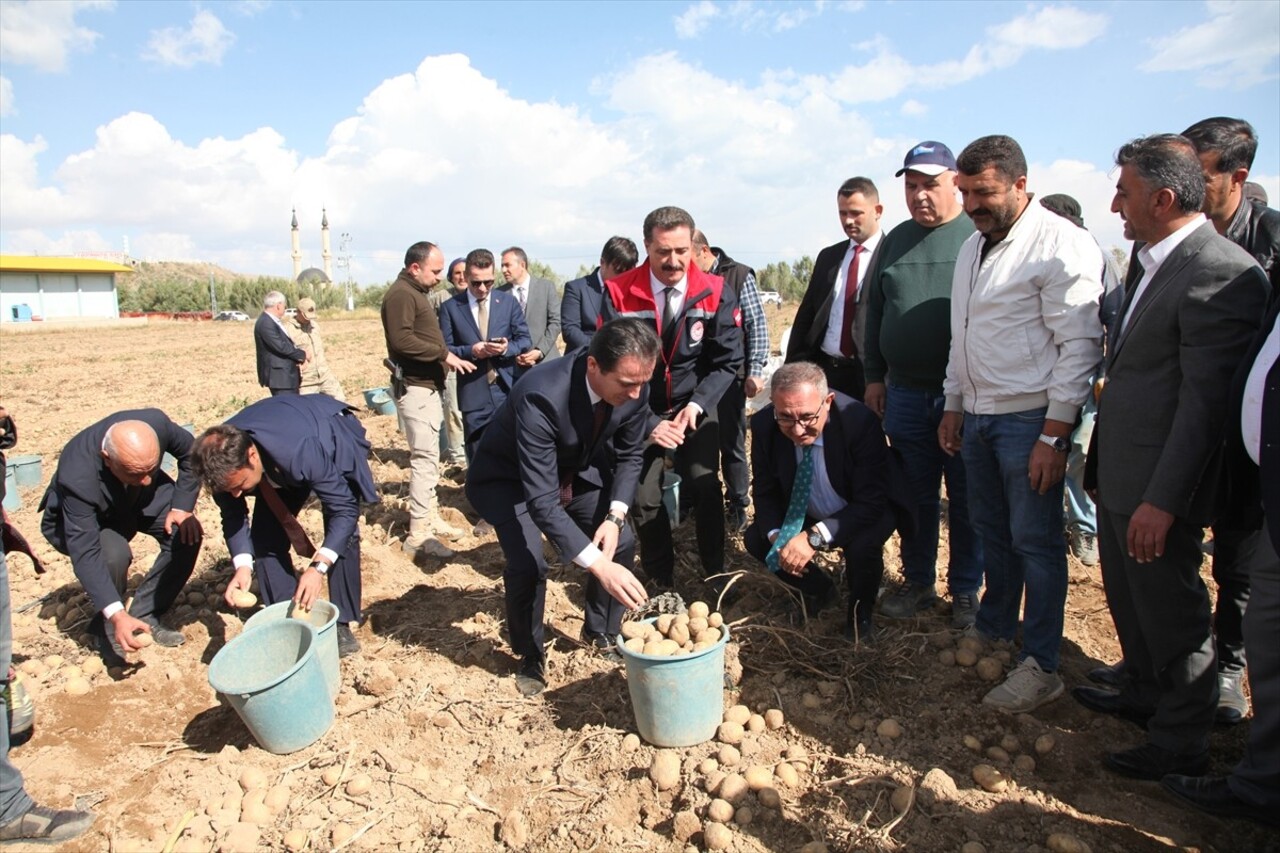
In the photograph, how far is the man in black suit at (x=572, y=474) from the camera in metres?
3.05

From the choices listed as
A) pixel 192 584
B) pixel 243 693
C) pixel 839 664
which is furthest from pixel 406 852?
pixel 192 584

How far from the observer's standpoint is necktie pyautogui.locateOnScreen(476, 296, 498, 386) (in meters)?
5.91

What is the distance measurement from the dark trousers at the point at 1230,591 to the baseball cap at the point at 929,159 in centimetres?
180

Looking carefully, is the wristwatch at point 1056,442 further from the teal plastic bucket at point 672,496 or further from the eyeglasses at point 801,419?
the teal plastic bucket at point 672,496

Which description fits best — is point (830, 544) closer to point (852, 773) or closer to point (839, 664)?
point (839, 664)

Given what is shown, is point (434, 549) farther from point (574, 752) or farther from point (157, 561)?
point (574, 752)

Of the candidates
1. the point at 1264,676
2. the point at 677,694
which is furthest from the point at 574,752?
the point at 1264,676

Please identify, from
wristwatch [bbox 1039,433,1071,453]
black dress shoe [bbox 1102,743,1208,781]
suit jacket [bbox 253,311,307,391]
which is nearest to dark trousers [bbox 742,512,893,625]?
wristwatch [bbox 1039,433,1071,453]

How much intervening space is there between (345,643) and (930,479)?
2.96 metres

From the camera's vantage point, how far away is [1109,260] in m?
3.33

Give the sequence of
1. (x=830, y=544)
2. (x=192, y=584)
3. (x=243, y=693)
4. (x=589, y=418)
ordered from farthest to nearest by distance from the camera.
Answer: (x=192, y=584)
(x=830, y=544)
(x=589, y=418)
(x=243, y=693)

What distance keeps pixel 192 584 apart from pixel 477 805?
3.06 metres

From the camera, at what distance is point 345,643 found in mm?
4043

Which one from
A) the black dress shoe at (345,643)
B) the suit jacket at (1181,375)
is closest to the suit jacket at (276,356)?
the black dress shoe at (345,643)
